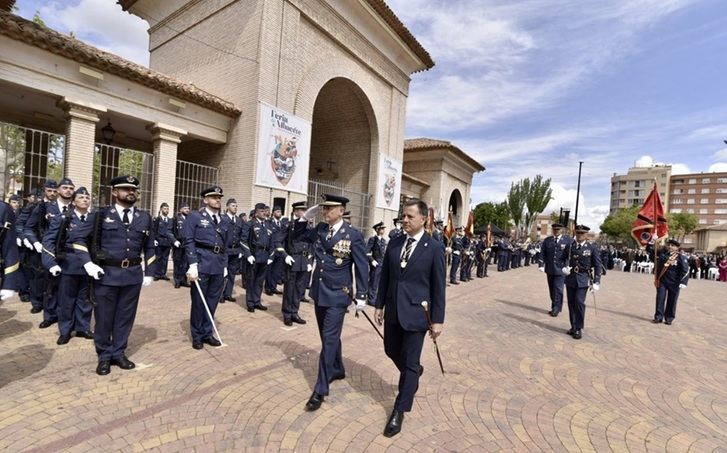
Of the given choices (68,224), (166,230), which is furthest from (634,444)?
(166,230)

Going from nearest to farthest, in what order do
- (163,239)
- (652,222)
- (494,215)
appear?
(163,239), (652,222), (494,215)

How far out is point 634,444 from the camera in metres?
3.45

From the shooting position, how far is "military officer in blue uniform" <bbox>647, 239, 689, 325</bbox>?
8.48 m

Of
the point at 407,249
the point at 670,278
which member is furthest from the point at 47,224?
the point at 670,278

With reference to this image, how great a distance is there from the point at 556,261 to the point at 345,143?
12.5 m

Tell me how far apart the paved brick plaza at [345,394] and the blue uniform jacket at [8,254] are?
96cm

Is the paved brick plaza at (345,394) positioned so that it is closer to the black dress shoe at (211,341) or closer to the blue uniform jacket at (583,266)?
the black dress shoe at (211,341)

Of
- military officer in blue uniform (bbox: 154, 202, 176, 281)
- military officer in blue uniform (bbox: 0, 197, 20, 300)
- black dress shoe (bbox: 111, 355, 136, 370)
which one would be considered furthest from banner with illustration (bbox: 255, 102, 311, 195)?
black dress shoe (bbox: 111, 355, 136, 370)

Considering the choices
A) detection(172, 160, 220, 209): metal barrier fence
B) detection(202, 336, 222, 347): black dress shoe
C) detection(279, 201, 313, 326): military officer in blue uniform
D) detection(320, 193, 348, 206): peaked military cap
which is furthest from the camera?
detection(172, 160, 220, 209): metal barrier fence

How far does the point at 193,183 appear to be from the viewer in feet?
42.9

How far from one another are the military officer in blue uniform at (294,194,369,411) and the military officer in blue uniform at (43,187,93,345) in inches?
125

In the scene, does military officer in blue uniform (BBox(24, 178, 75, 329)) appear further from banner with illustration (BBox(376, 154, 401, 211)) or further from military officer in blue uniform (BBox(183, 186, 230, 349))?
banner with illustration (BBox(376, 154, 401, 211))

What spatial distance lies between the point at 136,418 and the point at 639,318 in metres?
10.4

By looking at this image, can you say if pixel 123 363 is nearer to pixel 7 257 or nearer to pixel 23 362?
pixel 23 362
